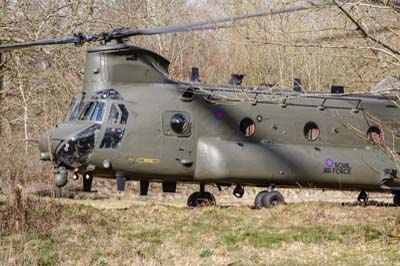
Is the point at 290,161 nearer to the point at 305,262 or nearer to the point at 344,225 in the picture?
the point at 344,225

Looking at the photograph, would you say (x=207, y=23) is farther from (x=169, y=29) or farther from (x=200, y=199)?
(x=200, y=199)

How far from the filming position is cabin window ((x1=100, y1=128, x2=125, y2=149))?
50.9ft

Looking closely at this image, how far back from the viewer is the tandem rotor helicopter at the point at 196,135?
15.6 m

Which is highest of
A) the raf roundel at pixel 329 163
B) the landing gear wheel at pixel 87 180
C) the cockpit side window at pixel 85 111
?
the cockpit side window at pixel 85 111

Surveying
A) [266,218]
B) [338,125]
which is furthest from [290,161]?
[266,218]

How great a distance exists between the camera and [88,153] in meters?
15.4

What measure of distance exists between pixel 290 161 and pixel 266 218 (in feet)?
10.2

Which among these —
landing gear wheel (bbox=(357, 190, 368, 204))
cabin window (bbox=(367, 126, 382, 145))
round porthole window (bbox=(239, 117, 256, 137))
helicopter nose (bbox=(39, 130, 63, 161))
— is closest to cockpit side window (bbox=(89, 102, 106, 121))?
helicopter nose (bbox=(39, 130, 63, 161))

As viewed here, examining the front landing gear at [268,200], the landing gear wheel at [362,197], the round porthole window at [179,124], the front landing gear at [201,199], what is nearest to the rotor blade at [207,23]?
the round porthole window at [179,124]

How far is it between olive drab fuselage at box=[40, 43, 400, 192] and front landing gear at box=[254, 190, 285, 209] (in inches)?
10.8

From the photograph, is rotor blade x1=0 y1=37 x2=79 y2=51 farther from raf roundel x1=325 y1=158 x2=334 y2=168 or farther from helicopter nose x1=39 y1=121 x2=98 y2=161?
raf roundel x1=325 y1=158 x2=334 y2=168

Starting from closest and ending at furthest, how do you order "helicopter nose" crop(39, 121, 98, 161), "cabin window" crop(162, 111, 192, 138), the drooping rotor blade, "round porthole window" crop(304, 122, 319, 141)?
the drooping rotor blade, "helicopter nose" crop(39, 121, 98, 161), "cabin window" crop(162, 111, 192, 138), "round porthole window" crop(304, 122, 319, 141)

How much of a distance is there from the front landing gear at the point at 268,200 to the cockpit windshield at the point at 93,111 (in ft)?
12.8

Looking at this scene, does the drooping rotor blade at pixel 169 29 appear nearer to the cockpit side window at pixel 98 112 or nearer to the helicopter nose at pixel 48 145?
the cockpit side window at pixel 98 112
